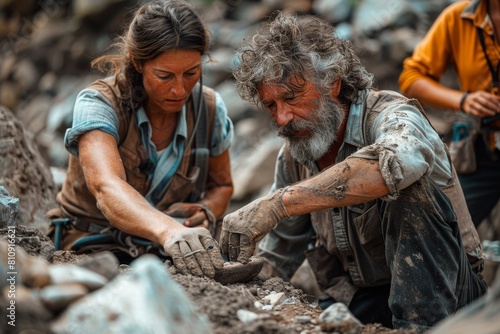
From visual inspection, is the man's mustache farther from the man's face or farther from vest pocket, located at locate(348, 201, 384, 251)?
vest pocket, located at locate(348, 201, 384, 251)

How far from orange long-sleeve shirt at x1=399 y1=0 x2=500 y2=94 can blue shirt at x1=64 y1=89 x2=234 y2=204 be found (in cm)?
174

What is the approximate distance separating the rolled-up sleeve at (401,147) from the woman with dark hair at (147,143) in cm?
113

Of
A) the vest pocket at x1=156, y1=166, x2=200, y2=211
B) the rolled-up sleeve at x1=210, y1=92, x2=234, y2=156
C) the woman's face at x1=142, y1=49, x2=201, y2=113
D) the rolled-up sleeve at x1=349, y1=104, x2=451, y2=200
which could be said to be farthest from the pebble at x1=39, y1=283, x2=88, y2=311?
the rolled-up sleeve at x1=210, y1=92, x2=234, y2=156

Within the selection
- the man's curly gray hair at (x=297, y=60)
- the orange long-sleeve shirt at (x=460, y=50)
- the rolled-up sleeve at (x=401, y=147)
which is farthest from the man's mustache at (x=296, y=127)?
the orange long-sleeve shirt at (x=460, y=50)

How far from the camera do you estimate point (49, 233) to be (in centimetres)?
479

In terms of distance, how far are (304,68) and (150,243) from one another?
155cm

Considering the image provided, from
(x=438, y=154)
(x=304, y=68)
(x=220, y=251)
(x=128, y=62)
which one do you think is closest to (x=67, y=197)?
(x=128, y=62)

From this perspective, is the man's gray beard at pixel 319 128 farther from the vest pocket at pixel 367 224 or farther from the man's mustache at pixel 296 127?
the vest pocket at pixel 367 224

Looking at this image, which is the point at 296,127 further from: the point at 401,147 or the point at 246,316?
the point at 246,316

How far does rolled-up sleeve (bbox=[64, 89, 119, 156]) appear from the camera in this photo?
4.15m

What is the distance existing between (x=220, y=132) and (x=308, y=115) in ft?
3.53

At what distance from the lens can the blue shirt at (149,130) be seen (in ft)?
13.7

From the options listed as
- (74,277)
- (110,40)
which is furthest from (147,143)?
(110,40)

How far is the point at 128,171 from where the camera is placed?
4.49 m
